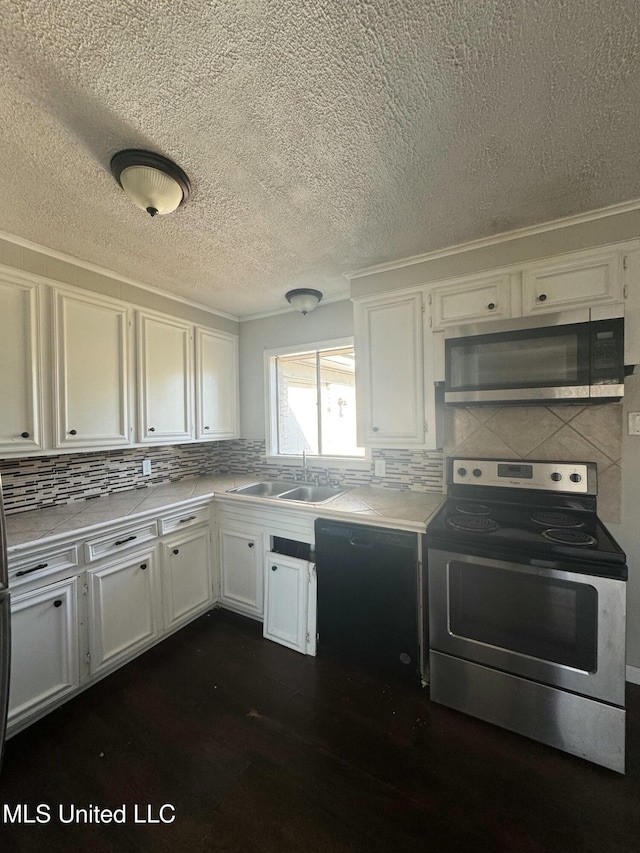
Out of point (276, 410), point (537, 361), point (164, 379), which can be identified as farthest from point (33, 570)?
point (537, 361)

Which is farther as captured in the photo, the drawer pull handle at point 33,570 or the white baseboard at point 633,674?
the white baseboard at point 633,674

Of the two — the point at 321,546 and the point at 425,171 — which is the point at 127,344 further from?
the point at 425,171

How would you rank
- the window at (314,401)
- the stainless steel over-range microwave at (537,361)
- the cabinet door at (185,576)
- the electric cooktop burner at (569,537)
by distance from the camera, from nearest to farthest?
the electric cooktop burner at (569,537), the stainless steel over-range microwave at (537,361), the cabinet door at (185,576), the window at (314,401)

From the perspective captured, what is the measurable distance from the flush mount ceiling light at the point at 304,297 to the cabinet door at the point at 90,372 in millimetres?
1198

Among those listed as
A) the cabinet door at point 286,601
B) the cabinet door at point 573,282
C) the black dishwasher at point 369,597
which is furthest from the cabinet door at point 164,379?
the cabinet door at point 573,282

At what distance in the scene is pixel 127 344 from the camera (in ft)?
7.82

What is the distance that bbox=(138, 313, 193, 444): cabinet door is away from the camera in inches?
98.0

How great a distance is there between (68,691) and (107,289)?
239cm

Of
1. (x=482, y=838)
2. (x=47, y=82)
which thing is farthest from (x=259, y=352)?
(x=482, y=838)

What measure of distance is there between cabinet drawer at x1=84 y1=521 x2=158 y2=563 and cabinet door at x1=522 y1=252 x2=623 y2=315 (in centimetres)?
258

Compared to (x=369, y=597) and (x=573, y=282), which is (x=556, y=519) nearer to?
(x=369, y=597)

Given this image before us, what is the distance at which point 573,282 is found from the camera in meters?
1.75

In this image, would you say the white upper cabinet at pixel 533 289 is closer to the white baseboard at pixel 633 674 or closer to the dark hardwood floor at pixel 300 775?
the white baseboard at pixel 633 674

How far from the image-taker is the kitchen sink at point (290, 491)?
2682 millimetres
